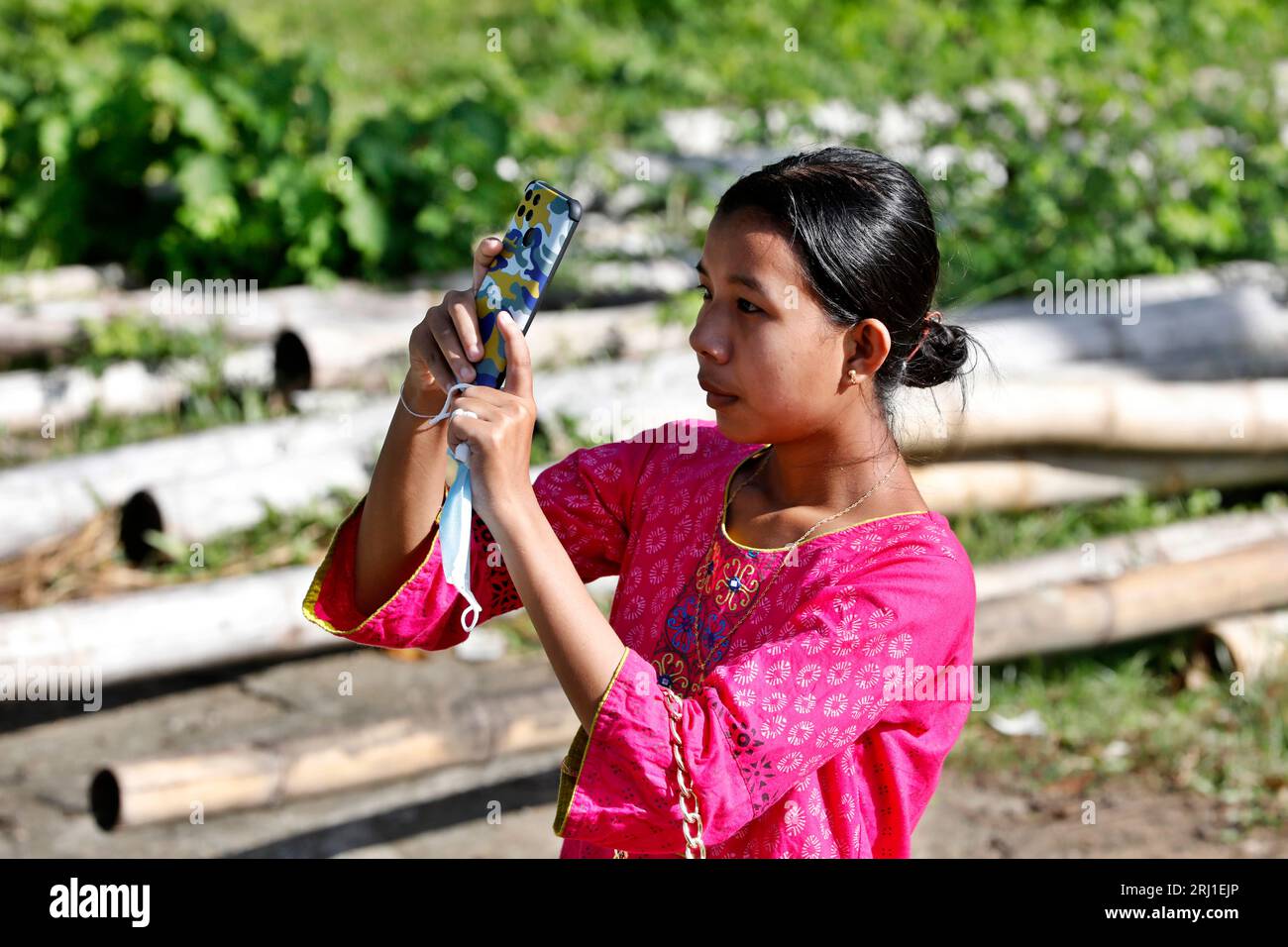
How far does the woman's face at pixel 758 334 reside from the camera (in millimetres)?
2139

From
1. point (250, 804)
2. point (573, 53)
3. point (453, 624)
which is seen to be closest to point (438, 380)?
point (453, 624)

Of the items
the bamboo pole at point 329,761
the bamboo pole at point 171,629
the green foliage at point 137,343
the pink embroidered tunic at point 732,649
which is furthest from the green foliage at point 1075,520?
the pink embroidered tunic at point 732,649

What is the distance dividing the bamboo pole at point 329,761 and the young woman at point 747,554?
157 centimetres

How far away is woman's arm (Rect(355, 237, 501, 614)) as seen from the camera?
2121 mm

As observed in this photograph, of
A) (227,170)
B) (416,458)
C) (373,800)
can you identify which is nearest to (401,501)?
(416,458)

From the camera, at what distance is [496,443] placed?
1.94 m

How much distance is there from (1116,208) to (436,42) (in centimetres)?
512

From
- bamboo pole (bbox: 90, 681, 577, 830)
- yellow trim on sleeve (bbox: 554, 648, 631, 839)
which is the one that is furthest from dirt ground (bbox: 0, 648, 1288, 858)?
yellow trim on sleeve (bbox: 554, 648, 631, 839)

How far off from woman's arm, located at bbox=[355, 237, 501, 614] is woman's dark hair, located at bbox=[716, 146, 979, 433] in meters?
0.40

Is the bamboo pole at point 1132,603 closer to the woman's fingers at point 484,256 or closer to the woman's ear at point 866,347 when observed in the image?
the woman's ear at point 866,347

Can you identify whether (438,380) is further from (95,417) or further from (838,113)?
(838,113)

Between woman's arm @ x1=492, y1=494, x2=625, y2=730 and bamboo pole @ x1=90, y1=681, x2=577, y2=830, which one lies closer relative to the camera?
woman's arm @ x1=492, y1=494, x2=625, y2=730

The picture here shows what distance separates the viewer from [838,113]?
27.1ft

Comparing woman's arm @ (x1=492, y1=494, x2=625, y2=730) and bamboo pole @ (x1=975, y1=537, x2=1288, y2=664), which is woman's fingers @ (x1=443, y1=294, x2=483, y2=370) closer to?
woman's arm @ (x1=492, y1=494, x2=625, y2=730)
